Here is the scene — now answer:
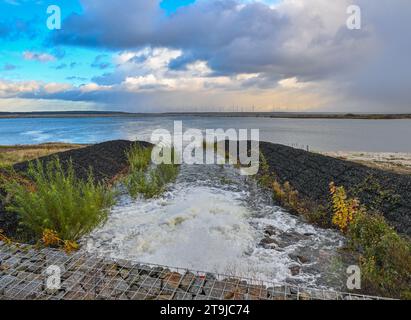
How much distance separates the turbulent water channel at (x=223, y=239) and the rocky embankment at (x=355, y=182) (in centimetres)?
178

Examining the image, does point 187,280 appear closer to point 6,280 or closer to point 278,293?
point 278,293

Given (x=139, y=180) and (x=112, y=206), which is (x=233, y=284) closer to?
(x=112, y=206)

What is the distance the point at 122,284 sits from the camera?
15.2 ft

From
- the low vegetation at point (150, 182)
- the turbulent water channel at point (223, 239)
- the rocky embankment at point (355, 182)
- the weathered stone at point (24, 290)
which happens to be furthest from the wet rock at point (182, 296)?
the low vegetation at point (150, 182)

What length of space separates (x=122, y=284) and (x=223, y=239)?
290cm

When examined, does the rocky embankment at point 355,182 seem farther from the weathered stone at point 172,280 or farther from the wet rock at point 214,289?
the weathered stone at point 172,280

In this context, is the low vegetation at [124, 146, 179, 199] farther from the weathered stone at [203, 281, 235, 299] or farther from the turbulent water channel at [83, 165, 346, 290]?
the weathered stone at [203, 281, 235, 299]

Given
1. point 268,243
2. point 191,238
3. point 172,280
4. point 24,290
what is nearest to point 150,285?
point 172,280

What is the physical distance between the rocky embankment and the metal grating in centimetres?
446

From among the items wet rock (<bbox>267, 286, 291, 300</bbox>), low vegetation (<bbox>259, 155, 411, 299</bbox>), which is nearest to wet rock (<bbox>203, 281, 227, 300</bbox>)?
wet rock (<bbox>267, 286, 291, 300</bbox>)

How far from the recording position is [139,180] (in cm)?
1115

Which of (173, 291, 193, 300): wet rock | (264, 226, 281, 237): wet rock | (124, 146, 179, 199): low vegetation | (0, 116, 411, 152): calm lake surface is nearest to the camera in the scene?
(173, 291, 193, 300): wet rock

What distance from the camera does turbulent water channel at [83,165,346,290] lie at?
5.86 m
